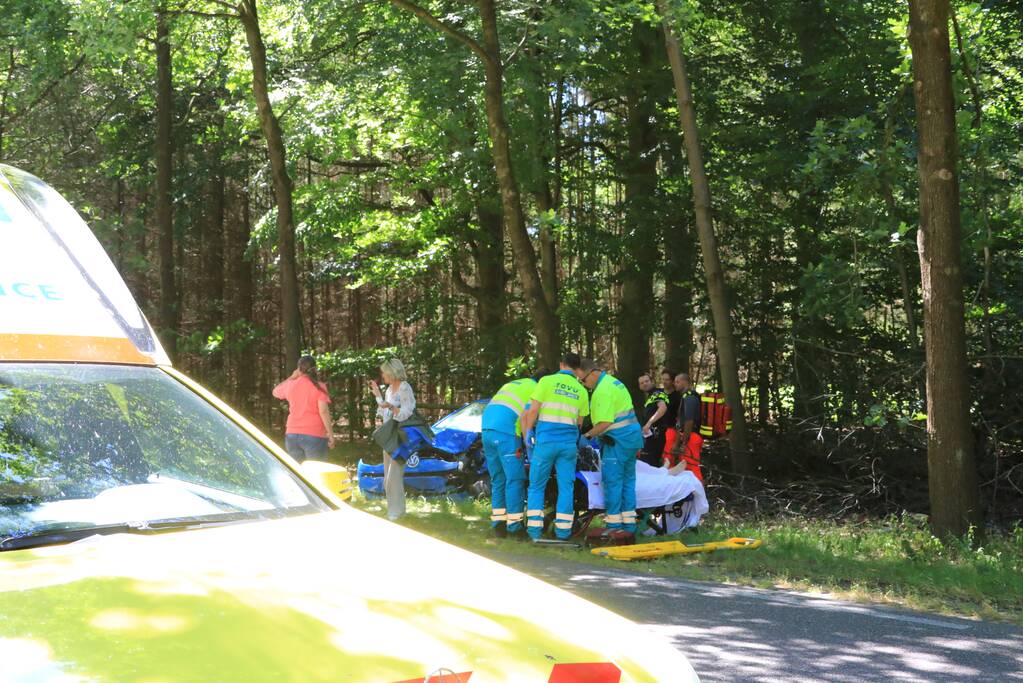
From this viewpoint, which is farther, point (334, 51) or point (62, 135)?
point (62, 135)

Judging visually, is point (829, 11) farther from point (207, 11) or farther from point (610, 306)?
point (207, 11)

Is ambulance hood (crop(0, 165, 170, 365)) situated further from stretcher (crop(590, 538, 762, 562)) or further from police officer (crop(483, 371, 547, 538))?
police officer (crop(483, 371, 547, 538))

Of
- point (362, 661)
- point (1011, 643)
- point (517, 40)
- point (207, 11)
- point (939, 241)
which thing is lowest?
point (1011, 643)

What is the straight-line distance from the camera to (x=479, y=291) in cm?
2886

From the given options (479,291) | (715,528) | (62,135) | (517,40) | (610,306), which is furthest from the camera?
(62,135)

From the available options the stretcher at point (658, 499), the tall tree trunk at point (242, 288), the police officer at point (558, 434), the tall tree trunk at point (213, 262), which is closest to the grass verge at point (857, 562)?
the stretcher at point (658, 499)

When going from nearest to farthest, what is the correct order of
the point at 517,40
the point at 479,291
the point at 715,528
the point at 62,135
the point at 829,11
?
the point at 715,528 → the point at 517,40 → the point at 829,11 → the point at 479,291 → the point at 62,135

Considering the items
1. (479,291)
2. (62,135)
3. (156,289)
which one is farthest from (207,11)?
(156,289)

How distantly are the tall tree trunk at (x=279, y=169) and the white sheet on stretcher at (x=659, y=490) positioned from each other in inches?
364

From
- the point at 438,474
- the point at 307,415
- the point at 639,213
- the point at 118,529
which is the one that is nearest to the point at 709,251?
the point at 639,213

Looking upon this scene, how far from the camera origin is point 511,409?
12.4 metres

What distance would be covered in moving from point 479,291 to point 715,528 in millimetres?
16699

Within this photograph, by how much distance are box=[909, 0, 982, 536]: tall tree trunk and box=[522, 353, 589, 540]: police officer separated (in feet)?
11.7

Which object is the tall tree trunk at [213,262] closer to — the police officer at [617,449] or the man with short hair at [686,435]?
the man with short hair at [686,435]
